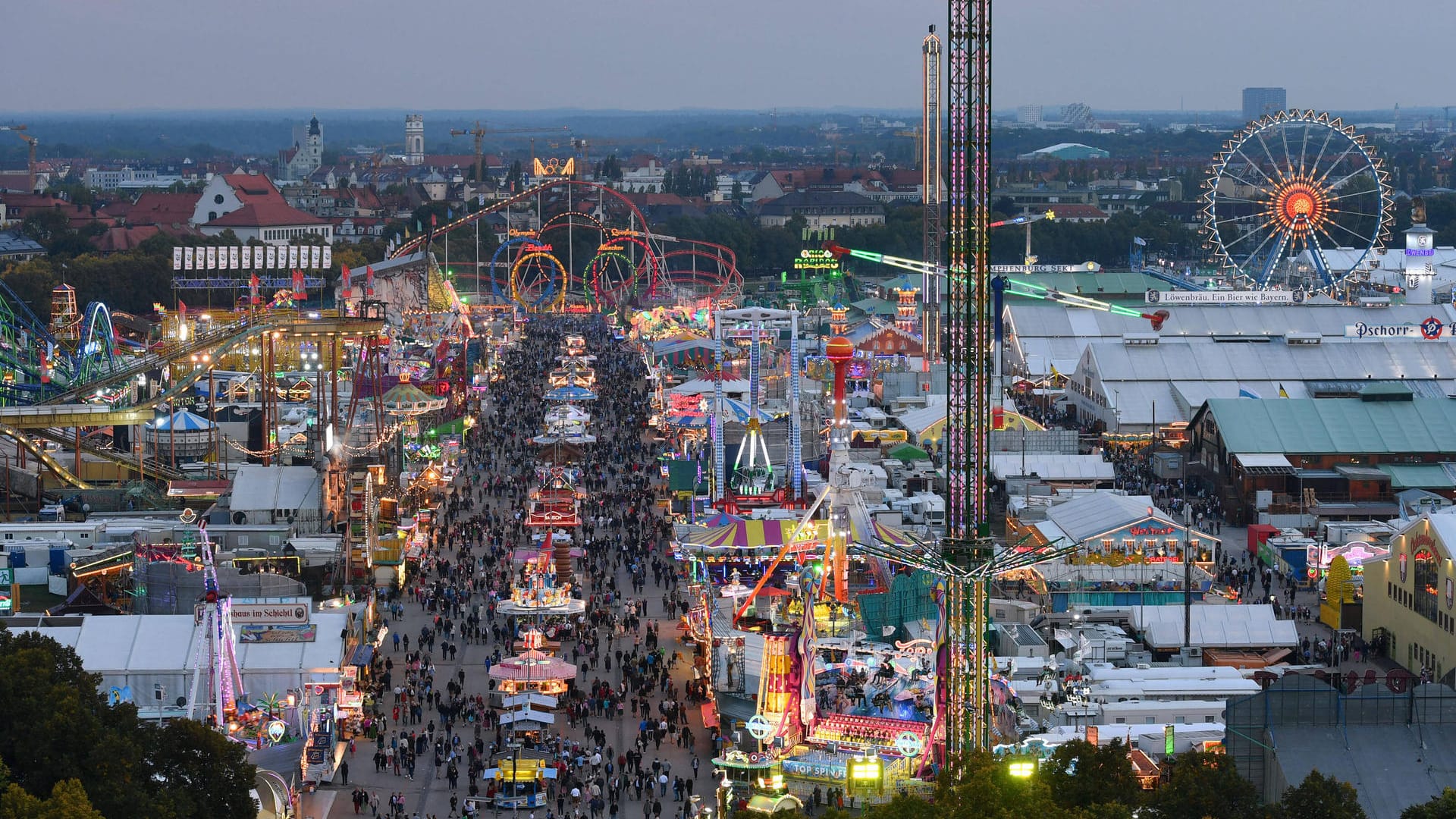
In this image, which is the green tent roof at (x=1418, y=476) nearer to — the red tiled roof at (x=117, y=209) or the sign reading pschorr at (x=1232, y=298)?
the sign reading pschorr at (x=1232, y=298)

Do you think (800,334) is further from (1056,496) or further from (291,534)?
(291,534)

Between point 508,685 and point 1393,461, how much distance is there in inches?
915

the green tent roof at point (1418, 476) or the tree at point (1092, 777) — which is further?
the green tent roof at point (1418, 476)

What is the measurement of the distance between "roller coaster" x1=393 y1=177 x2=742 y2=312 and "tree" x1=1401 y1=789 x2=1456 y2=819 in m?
66.7

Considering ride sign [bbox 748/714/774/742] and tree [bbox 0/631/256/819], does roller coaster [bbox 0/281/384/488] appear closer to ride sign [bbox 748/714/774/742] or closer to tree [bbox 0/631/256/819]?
tree [bbox 0/631/256/819]

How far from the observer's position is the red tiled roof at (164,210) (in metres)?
125

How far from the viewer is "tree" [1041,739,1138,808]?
23.2m

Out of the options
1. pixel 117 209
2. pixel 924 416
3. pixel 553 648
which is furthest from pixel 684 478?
pixel 117 209

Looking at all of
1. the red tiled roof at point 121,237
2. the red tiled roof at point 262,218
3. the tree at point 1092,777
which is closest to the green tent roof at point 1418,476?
the tree at point 1092,777

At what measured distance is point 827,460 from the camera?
4859 cm

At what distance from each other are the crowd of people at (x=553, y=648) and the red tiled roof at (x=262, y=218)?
70.9 meters

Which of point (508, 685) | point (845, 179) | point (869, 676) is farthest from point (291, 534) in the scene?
point (845, 179)

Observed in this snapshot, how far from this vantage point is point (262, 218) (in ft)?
407

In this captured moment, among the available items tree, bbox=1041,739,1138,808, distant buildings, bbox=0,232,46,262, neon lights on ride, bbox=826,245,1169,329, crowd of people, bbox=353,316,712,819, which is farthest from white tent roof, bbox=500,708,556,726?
distant buildings, bbox=0,232,46,262
